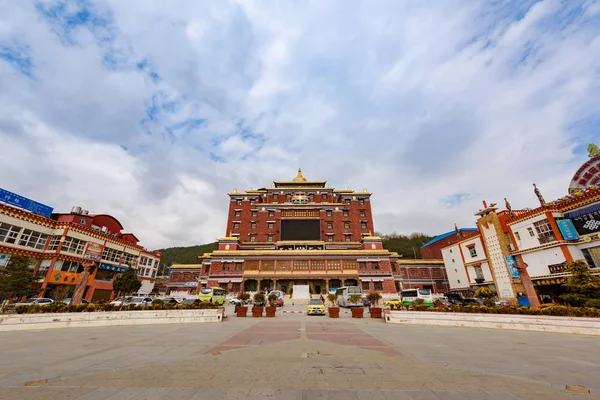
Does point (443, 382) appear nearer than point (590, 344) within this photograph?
Yes

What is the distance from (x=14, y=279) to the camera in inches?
873

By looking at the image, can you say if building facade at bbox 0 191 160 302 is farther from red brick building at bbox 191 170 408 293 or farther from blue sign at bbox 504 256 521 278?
blue sign at bbox 504 256 521 278

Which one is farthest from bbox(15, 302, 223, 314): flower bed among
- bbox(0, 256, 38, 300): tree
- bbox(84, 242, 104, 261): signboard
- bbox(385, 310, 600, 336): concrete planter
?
bbox(84, 242, 104, 261): signboard

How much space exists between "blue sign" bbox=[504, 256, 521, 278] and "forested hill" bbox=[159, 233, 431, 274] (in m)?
53.4

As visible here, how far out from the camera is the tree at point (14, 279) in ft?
69.6

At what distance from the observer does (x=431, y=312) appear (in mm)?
16500

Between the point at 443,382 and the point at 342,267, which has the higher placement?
the point at 342,267

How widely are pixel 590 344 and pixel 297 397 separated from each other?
12.7m

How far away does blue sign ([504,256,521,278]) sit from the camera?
99.2ft

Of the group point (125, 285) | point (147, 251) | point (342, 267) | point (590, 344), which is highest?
point (147, 251)

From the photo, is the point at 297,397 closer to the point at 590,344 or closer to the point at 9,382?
the point at 9,382

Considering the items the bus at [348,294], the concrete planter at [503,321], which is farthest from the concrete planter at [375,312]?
the bus at [348,294]

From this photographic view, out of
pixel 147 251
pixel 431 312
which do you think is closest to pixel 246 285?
pixel 147 251

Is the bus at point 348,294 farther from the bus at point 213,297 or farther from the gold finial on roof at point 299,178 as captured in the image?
the gold finial on roof at point 299,178
